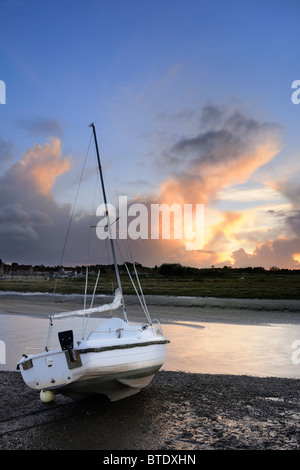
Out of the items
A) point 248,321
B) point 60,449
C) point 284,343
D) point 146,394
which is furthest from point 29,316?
point 60,449

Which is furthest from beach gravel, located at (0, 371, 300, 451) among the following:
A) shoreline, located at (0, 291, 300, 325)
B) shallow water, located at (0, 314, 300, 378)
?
shoreline, located at (0, 291, 300, 325)

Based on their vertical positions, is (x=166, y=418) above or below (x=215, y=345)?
above

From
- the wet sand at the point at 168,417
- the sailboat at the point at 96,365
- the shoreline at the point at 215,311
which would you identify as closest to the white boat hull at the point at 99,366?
the sailboat at the point at 96,365

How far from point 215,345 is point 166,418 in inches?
427

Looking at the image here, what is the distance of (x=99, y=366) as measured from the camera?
28.9ft

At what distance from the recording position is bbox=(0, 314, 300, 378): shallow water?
1464cm

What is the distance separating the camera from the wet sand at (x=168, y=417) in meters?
7.64

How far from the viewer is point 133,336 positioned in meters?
10.1

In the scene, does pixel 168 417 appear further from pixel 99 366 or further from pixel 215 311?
pixel 215 311

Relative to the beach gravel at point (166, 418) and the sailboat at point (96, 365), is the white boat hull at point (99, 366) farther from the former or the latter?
the beach gravel at point (166, 418)

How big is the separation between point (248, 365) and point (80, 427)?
331 inches

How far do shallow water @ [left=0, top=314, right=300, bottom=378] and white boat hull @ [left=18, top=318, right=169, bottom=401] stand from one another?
4595mm

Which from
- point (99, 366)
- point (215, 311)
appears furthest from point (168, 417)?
point (215, 311)

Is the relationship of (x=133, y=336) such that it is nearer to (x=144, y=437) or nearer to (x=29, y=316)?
(x=144, y=437)
